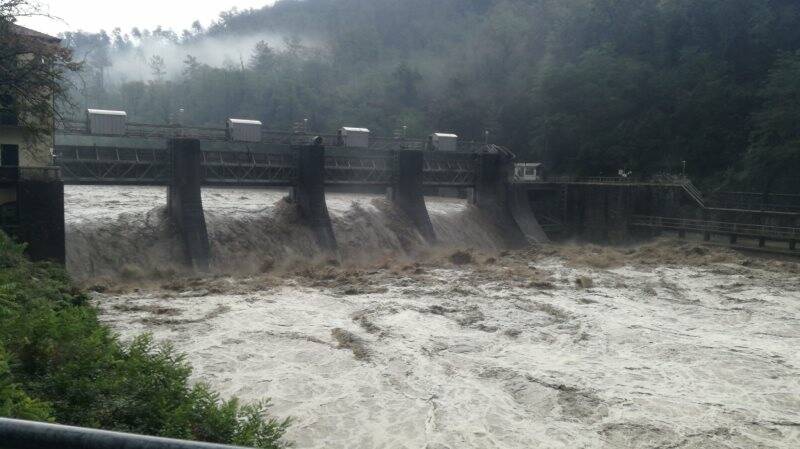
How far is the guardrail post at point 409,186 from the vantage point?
3397 centimetres

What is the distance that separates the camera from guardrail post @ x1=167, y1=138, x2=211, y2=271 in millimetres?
25594

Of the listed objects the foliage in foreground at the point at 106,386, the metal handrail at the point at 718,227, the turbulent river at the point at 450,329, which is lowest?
the turbulent river at the point at 450,329

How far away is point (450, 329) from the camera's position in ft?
58.7

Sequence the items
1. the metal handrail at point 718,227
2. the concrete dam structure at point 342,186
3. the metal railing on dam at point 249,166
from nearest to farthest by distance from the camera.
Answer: the concrete dam structure at point 342,186, the metal railing on dam at point 249,166, the metal handrail at point 718,227

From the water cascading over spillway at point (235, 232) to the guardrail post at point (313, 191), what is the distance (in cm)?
49

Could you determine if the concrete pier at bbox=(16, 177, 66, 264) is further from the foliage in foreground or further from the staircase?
the staircase

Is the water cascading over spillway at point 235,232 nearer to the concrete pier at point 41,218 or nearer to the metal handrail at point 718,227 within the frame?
the concrete pier at point 41,218

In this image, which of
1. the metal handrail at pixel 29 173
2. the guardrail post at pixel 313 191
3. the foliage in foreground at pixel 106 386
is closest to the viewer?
the foliage in foreground at pixel 106 386

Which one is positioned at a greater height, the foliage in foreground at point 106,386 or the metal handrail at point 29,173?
the metal handrail at point 29,173

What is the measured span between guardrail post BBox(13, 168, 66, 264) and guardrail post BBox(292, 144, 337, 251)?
1076cm

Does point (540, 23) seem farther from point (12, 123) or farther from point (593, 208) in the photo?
point (12, 123)

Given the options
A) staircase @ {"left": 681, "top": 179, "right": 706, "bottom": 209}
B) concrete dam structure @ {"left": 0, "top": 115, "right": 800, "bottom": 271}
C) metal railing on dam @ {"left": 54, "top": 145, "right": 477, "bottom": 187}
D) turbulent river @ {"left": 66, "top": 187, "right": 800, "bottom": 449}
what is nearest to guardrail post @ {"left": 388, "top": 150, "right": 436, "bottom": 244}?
concrete dam structure @ {"left": 0, "top": 115, "right": 800, "bottom": 271}

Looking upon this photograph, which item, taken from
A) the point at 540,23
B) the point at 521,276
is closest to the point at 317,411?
the point at 521,276

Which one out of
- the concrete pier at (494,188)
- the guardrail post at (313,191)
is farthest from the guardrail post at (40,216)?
the concrete pier at (494,188)
